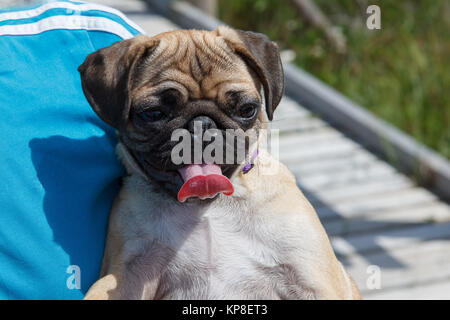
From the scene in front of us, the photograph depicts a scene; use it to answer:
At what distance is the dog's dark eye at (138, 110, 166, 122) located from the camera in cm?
190

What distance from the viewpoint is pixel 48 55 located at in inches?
76.7

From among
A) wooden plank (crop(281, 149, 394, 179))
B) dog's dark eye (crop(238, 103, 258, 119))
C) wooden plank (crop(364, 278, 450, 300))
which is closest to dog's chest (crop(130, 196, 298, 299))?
dog's dark eye (crop(238, 103, 258, 119))

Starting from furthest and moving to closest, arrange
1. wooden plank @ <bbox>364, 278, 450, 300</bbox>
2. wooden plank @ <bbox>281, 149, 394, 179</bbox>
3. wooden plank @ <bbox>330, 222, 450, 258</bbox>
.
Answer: wooden plank @ <bbox>281, 149, 394, 179</bbox>
wooden plank @ <bbox>330, 222, 450, 258</bbox>
wooden plank @ <bbox>364, 278, 450, 300</bbox>

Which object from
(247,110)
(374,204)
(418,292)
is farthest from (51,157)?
(374,204)

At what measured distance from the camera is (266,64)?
2.08 metres

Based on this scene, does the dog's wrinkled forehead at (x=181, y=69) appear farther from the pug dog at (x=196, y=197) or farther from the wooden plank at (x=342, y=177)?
the wooden plank at (x=342, y=177)

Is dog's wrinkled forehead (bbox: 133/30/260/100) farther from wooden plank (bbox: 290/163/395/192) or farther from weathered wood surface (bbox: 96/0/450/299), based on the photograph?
wooden plank (bbox: 290/163/395/192)

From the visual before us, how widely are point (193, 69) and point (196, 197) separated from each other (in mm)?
419

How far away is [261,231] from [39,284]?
70 centimetres

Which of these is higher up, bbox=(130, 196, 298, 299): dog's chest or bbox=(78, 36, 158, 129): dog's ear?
bbox=(78, 36, 158, 129): dog's ear

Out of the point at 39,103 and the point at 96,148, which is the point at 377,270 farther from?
the point at 39,103

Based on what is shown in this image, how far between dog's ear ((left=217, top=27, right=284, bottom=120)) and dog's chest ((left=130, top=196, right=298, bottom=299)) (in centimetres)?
40

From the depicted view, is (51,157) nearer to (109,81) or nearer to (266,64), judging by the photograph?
(109,81)
